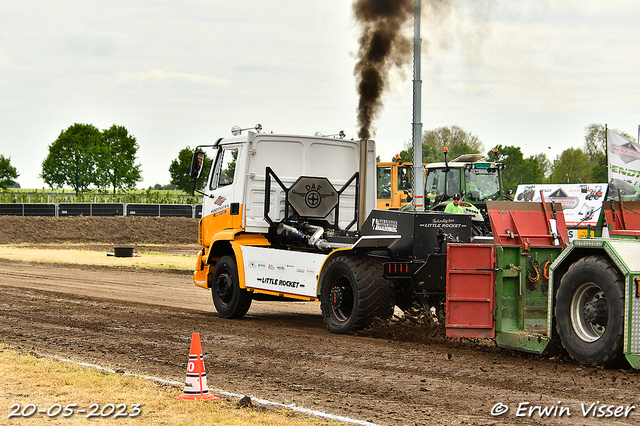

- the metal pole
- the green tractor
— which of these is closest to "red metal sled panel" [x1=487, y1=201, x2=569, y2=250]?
the metal pole

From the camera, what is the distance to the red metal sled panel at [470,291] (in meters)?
9.08

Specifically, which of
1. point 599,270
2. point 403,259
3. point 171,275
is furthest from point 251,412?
point 171,275

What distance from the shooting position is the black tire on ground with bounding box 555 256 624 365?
25.0 feet

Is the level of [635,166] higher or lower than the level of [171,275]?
higher

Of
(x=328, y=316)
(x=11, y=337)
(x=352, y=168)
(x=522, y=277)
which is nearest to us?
(x=522, y=277)

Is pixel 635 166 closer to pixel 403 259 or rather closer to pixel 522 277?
pixel 522 277

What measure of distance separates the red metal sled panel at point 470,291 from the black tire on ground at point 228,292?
501 centimetres

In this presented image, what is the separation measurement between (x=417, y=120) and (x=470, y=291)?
30.1 ft

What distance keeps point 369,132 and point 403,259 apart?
6.35m

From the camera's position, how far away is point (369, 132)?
1684 cm

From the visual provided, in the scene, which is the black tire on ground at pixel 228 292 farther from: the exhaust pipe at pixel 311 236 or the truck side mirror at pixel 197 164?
the truck side mirror at pixel 197 164

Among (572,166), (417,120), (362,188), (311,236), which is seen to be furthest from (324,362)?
(572,166)

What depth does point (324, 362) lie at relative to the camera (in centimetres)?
895
